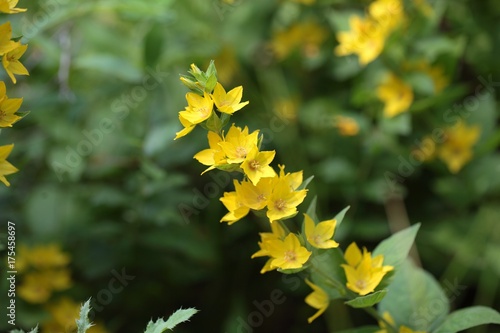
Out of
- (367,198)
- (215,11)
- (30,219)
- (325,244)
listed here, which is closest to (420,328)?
(325,244)

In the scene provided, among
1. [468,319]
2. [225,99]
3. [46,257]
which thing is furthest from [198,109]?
[46,257]

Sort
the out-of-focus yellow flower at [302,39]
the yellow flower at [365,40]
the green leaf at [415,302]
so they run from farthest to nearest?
the out-of-focus yellow flower at [302,39]
the yellow flower at [365,40]
the green leaf at [415,302]

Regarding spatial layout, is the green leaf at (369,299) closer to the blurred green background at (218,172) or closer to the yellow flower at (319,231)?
the yellow flower at (319,231)

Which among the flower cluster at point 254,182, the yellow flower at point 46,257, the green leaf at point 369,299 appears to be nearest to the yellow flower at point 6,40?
the flower cluster at point 254,182

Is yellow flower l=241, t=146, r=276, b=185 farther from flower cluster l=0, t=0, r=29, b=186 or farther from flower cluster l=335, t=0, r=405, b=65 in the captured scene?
flower cluster l=335, t=0, r=405, b=65

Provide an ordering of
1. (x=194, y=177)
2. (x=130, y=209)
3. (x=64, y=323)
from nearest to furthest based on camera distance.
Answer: (x=64, y=323) → (x=130, y=209) → (x=194, y=177)

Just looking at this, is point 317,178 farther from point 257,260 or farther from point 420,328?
point 420,328
